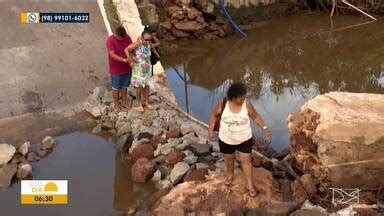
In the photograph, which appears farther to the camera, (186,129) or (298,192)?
(186,129)

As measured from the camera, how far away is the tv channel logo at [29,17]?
9656 mm

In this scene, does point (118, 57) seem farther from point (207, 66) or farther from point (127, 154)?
point (207, 66)

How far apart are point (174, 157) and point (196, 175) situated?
20.7 inches

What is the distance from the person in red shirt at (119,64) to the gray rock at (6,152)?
1.75m

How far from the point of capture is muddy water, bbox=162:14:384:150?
31.4 feet

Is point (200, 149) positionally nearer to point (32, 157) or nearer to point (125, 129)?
point (125, 129)

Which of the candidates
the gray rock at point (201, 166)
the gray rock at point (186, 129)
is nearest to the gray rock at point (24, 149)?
the gray rock at point (186, 129)

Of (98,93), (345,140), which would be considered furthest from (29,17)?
(345,140)

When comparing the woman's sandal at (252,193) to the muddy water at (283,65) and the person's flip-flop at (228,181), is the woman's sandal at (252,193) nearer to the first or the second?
the person's flip-flop at (228,181)

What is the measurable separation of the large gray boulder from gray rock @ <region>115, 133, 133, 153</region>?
8.48ft

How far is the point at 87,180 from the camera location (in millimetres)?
6441

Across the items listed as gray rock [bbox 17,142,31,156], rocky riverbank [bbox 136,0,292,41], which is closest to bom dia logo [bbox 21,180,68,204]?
gray rock [bbox 17,142,31,156]

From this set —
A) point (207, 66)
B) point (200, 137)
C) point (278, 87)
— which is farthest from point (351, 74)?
point (200, 137)

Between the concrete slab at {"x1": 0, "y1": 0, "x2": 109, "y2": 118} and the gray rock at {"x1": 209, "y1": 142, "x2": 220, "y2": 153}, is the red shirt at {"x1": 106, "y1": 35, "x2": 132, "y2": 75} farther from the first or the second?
the gray rock at {"x1": 209, "y1": 142, "x2": 220, "y2": 153}
